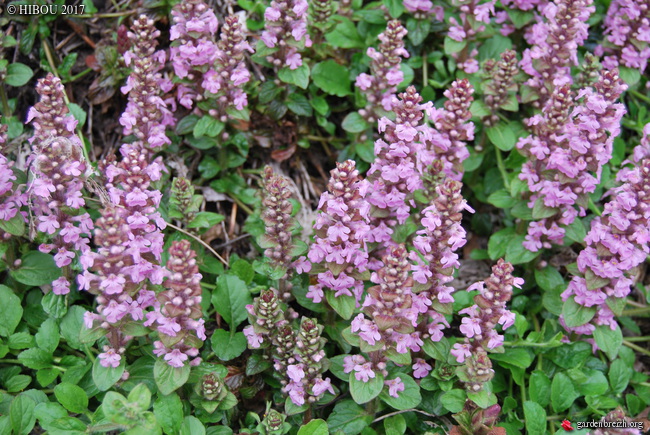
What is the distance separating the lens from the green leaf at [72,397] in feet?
13.9

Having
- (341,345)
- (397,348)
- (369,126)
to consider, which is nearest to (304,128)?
(369,126)

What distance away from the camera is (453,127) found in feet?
16.4

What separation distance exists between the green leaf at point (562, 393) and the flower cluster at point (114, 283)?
9.75 feet

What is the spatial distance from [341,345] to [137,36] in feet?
9.38

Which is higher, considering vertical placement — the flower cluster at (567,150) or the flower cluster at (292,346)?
the flower cluster at (567,150)

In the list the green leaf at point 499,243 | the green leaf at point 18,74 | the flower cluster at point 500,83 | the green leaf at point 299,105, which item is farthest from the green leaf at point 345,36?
the green leaf at point 18,74

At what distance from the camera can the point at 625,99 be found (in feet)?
21.7

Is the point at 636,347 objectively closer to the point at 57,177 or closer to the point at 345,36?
the point at 345,36

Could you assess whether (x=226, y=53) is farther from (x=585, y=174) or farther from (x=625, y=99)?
(x=625, y=99)

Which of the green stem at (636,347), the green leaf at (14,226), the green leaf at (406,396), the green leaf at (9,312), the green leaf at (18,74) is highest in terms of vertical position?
the green leaf at (18,74)

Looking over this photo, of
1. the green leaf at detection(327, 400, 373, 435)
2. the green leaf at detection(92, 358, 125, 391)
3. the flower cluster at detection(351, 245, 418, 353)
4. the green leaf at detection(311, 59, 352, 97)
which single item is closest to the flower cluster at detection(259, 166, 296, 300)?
the flower cluster at detection(351, 245, 418, 353)

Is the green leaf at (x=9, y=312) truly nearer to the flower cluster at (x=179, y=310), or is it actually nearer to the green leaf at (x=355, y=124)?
the flower cluster at (x=179, y=310)

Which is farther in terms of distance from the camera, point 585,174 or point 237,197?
point 237,197

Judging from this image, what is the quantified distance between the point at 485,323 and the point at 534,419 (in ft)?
2.77
